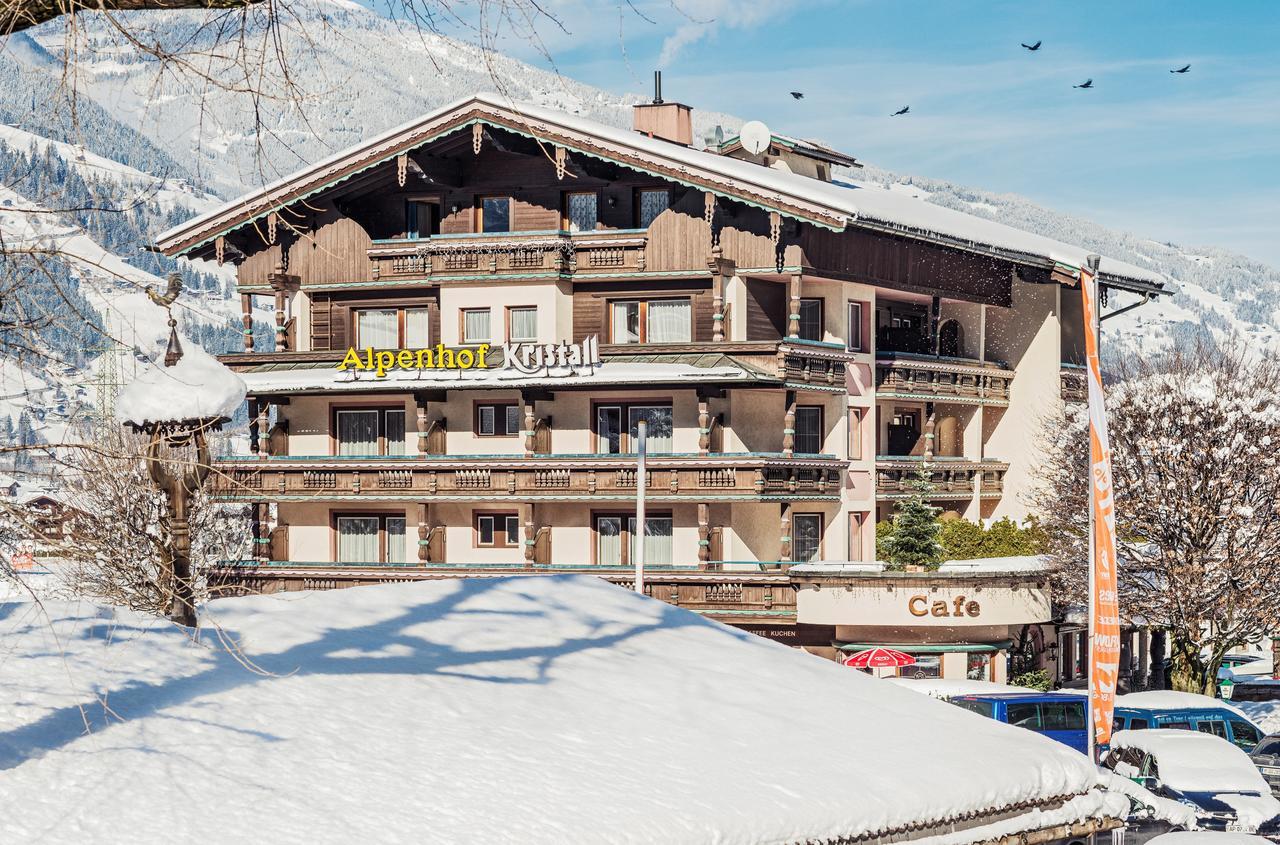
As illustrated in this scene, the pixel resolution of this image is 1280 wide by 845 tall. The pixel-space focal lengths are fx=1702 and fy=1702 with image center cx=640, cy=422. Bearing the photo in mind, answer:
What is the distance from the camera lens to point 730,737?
47.3 ft

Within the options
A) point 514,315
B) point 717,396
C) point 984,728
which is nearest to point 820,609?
point 717,396

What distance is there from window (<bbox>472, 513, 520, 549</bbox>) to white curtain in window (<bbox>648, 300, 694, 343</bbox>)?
7.18 m

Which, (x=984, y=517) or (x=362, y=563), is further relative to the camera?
(x=984, y=517)

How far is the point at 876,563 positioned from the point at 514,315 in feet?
43.1

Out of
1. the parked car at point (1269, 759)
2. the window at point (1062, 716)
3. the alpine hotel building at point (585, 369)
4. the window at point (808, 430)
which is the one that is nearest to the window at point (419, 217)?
the alpine hotel building at point (585, 369)

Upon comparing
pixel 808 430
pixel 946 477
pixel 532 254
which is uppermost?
pixel 532 254

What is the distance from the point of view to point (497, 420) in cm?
5225

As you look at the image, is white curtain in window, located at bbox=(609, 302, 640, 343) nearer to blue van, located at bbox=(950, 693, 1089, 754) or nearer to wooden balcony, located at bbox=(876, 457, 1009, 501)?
wooden balcony, located at bbox=(876, 457, 1009, 501)

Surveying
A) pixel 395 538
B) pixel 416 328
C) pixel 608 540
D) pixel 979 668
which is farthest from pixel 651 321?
pixel 979 668

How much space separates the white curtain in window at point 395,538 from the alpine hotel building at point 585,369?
0.07 metres

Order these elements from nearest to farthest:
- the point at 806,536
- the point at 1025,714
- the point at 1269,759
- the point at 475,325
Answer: the point at 1269,759 → the point at 1025,714 → the point at 475,325 → the point at 806,536

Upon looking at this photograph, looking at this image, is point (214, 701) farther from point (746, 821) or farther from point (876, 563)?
point (876, 563)

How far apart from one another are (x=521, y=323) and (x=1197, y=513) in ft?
67.5

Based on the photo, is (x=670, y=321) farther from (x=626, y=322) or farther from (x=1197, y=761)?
(x=1197, y=761)
